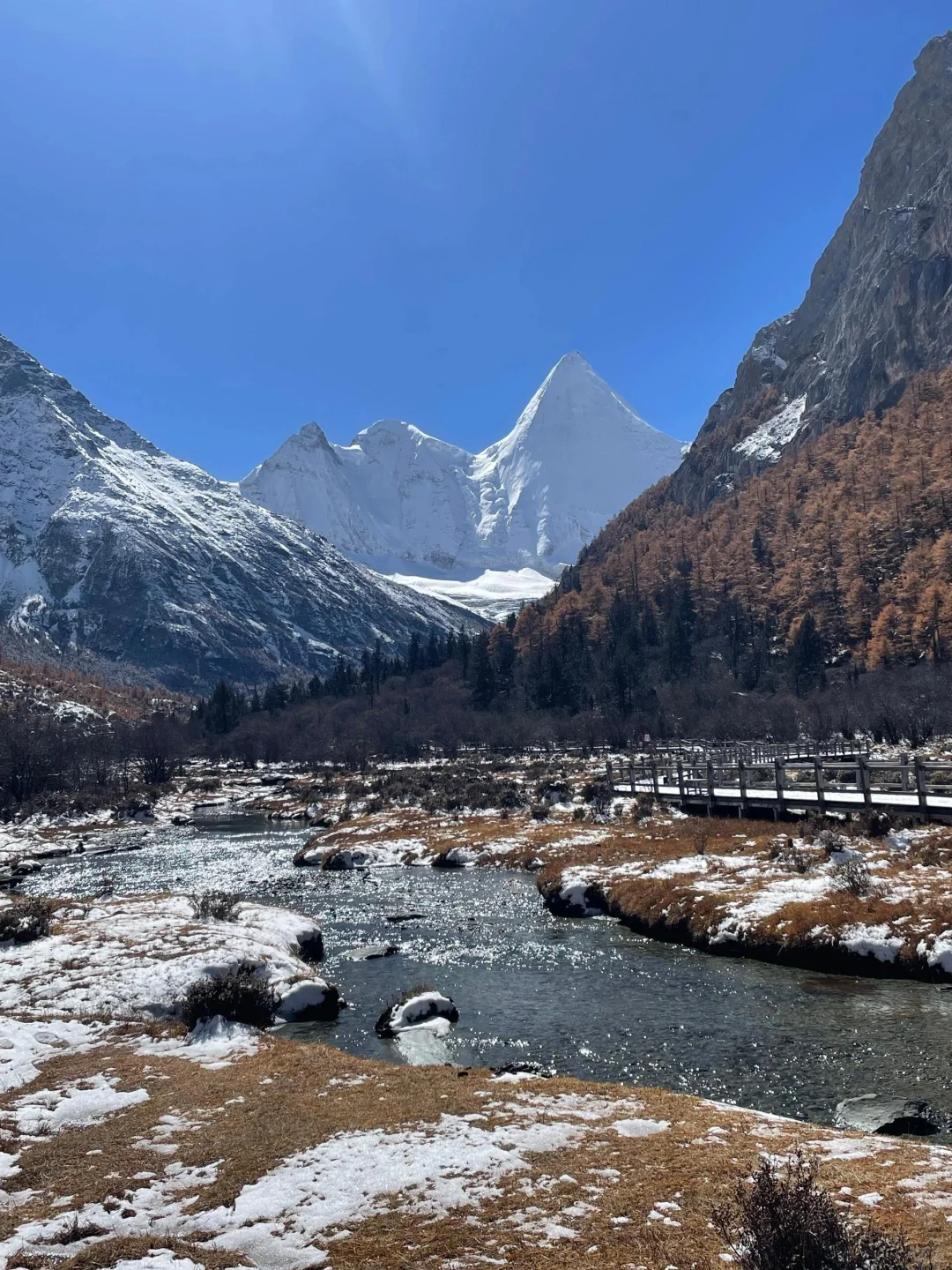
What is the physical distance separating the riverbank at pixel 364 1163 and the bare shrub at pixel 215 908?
10703 mm

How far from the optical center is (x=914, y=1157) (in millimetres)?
10344

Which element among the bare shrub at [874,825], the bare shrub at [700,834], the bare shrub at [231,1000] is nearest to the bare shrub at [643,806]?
the bare shrub at [700,834]

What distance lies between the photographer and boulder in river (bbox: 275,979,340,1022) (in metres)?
21.0

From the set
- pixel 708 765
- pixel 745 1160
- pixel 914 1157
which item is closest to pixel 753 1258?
pixel 745 1160

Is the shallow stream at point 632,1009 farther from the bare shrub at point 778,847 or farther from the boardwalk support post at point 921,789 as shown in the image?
the boardwalk support post at point 921,789

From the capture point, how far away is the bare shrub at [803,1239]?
6.46m

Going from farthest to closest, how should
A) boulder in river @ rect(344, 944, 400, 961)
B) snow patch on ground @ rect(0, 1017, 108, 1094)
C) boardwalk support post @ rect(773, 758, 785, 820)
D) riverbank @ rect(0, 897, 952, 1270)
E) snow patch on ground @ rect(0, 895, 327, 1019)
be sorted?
boardwalk support post @ rect(773, 758, 785, 820) < boulder in river @ rect(344, 944, 400, 961) < snow patch on ground @ rect(0, 895, 327, 1019) < snow patch on ground @ rect(0, 1017, 108, 1094) < riverbank @ rect(0, 897, 952, 1270)

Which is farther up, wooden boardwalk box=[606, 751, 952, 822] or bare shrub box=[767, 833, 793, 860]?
wooden boardwalk box=[606, 751, 952, 822]

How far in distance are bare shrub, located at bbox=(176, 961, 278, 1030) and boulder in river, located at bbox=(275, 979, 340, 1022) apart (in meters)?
0.36

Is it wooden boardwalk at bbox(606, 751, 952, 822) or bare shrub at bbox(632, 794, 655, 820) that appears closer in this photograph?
wooden boardwalk at bbox(606, 751, 952, 822)

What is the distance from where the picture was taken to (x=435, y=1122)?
12266 mm

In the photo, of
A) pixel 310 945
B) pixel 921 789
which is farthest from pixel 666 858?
pixel 310 945

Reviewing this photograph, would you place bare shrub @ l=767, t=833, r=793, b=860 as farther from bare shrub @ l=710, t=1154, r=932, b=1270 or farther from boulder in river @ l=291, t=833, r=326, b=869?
boulder in river @ l=291, t=833, r=326, b=869

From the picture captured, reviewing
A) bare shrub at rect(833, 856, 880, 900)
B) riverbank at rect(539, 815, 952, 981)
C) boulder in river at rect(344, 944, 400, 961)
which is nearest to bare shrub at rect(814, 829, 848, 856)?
riverbank at rect(539, 815, 952, 981)
